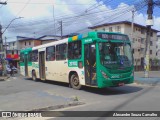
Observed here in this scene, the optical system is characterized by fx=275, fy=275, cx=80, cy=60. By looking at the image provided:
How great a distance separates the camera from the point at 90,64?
1388 centimetres

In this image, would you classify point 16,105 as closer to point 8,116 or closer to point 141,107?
point 8,116

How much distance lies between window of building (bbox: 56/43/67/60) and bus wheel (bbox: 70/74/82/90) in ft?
5.06

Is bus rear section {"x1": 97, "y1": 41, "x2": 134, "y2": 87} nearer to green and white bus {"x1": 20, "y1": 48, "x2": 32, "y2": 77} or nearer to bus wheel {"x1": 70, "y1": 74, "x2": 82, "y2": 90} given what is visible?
bus wheel {"x1": 70, "y1": 74, "x2": 82, "y2": 90}

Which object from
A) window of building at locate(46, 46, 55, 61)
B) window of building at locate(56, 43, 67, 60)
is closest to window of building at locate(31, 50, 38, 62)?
window of building at locate(46, 46, 55, 61)

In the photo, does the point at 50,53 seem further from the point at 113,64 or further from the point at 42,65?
the point at 113,64

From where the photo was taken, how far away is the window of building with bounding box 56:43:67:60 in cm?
1695

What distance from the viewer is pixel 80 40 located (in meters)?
14.9

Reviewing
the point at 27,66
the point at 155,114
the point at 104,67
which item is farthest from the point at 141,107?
the point at 27,66

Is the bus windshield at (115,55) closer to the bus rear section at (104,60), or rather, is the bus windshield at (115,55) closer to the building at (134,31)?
the bus rear section at (104,60)

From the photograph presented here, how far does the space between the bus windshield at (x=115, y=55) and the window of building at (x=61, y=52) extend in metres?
4.01

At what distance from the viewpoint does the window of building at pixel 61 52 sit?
17.0m

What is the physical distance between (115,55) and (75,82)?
136 inches

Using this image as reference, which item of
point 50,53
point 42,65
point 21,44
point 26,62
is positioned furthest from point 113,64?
point 21,44

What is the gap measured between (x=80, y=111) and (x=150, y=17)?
13.2 metres
